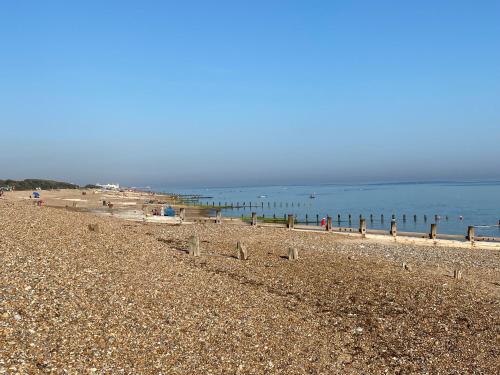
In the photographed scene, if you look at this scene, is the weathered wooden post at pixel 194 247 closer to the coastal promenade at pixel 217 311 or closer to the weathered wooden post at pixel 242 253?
the coastal promenade at pixel 217 311

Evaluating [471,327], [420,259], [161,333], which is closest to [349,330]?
[471,327]

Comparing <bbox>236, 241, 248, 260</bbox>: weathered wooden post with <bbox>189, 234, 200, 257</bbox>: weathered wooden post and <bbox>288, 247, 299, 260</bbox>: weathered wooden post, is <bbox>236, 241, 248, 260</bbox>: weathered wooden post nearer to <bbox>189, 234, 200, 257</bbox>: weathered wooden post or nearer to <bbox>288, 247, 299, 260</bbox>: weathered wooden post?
<bbox>189, 234, 200, 257</bbox>: weathered wooden post

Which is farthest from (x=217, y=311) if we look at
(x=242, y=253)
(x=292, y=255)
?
(x=292, y=255)

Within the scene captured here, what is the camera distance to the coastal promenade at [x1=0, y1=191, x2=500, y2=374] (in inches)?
331

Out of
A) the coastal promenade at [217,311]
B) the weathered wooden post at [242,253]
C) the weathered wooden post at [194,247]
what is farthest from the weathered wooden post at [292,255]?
the weathered wooden post at [194,247]

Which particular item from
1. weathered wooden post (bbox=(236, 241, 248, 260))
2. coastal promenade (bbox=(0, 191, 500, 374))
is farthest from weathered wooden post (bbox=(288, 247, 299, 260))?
weathered wooden post (bbox=(236, 241, 248, 260))

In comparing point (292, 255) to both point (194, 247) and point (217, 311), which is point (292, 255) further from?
point (217, 311)

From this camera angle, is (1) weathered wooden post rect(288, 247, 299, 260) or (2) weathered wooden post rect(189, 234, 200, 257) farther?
(1) weathered wooden post rect(288, 247, 299, 260)

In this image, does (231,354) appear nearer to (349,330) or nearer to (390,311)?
(349,330)

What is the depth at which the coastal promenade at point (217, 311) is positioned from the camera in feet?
27.6

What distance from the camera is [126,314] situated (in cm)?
1015

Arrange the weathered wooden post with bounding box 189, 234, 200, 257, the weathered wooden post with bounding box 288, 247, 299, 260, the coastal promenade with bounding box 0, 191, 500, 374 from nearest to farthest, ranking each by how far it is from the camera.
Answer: the coastal promenade with bounding box 0, 191, 500, 374 → the weathered wooden post with bounding box 189, 234, 200, 257 → the weathered wooden post with bounding box 288, 247, 299, 260

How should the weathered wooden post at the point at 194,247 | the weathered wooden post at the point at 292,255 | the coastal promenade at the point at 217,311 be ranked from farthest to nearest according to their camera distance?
the weathered wooden post at the point at 292,255 → the weathered wooden post at the point at 194,247 → the coastal promenade at the point at 217,311

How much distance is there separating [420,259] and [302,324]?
50.1 feet
